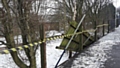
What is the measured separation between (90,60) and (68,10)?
18.6m

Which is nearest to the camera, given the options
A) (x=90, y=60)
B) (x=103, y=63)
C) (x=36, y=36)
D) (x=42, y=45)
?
(x=42, y=45)

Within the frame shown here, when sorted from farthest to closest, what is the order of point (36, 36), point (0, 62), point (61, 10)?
point (61, 10)
point (0, 62)
point (36, 36)

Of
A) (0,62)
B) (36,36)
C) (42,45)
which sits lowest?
(0,62)

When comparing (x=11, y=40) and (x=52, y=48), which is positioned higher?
(x=11, y=40)

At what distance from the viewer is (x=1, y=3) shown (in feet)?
35.0

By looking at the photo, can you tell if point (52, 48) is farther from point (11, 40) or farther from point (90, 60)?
point (90, 60)

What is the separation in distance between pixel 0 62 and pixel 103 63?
1562cm

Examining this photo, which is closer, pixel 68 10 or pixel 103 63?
pixel 103 63

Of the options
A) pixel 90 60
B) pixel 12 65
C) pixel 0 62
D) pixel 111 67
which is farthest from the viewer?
pixel 0 62

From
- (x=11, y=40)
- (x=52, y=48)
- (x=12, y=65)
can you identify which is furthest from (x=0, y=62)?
(x=11, y=40)

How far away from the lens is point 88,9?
25016 millimetres

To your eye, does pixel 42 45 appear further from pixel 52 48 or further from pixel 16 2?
pixel 52 48

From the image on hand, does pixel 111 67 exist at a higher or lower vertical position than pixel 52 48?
higher

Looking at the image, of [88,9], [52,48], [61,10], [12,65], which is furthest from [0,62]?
[88,9]
